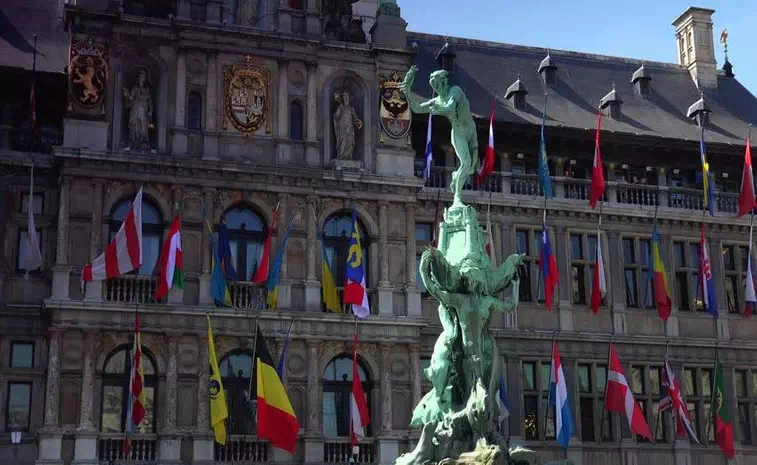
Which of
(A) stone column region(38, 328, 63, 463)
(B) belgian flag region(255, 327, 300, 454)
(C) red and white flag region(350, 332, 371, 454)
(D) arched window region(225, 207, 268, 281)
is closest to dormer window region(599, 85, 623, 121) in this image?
(D) arched window region(225, 207, 268, 281)

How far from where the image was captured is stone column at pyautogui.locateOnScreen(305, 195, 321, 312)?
3447 centimetres

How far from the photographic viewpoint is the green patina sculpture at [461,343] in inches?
811

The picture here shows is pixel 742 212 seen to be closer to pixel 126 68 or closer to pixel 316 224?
pixel 316 224

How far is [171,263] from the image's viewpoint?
32250 mm

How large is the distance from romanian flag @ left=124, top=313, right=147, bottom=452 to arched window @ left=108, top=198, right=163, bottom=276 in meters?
2.67

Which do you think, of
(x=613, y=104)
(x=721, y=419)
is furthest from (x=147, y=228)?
(x=721, y=419)

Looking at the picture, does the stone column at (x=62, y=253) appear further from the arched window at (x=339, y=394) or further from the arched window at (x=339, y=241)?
the arched window at (x=339, y=394)

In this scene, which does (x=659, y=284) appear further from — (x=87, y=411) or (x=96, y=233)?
(x=87, y=411)

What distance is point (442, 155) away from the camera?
38.4 meters

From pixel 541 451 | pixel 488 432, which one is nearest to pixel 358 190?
pixel 541 451

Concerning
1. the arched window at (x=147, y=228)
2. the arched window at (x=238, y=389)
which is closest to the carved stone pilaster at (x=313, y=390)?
the arched window at (x=238, y=389)

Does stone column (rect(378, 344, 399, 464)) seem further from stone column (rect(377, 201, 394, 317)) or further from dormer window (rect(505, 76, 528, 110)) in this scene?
dormer window (rect(505, 76, 528, 110))

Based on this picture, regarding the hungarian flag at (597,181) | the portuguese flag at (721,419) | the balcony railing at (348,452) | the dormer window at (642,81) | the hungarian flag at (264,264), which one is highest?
the dormer window at (642,81)

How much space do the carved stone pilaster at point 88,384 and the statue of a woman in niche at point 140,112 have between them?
5.89 metres
